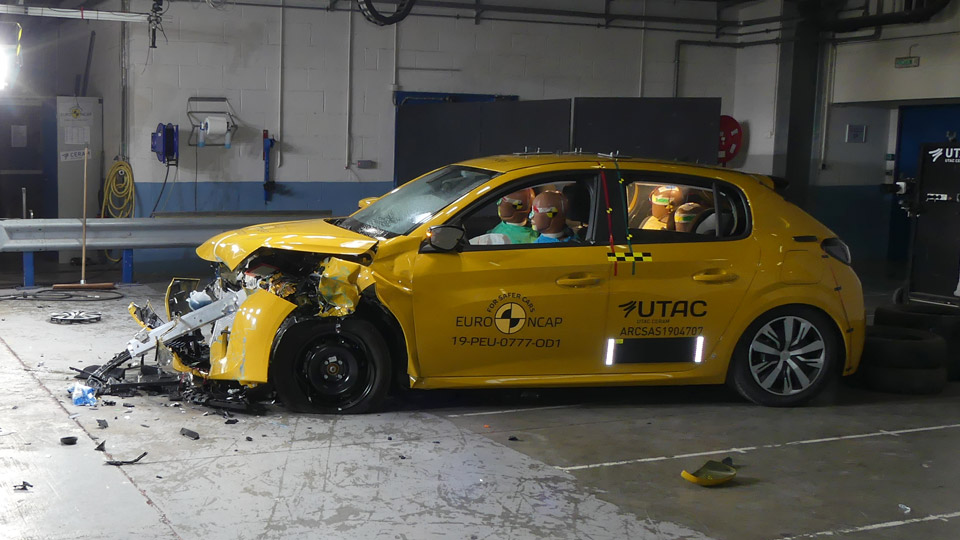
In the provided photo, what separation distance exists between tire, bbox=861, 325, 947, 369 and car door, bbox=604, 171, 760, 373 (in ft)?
5.00

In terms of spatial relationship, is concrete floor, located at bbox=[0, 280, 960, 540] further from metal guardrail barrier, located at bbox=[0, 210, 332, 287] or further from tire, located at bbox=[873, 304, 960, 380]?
metal guardrail barrier, located at bbox=[0, 210, 332, 287]

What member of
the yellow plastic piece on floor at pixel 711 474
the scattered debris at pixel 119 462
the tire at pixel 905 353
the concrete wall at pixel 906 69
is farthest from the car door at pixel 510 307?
the concrete wall at pixel 906 69

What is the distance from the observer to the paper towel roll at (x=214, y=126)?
12.8 meters

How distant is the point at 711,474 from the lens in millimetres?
5477

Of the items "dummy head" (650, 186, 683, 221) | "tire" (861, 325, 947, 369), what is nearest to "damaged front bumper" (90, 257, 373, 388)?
"dummy head" (650, 186, 683, 221)

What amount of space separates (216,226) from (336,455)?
23.6 feet

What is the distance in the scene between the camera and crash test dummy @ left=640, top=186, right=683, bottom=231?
22.4 ft

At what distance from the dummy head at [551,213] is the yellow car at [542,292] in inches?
0.4

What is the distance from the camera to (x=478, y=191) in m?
6.51

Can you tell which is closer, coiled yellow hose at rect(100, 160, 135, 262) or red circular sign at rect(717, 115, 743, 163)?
coiled yellow hose at rect(100, 160, 135, 262)

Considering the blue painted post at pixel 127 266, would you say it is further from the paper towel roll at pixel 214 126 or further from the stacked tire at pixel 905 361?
the stacked tire at pixel 905 361

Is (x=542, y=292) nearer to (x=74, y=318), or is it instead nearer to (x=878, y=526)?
(x=878, y=526)

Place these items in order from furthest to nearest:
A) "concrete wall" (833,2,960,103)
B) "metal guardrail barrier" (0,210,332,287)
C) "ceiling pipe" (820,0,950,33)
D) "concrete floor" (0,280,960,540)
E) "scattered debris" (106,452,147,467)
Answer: "concrete wall" (833,2,960,103) < "ceiling pipe" (820,0,950,33) < "metal guardrail barrier" (0,210,332,287) < "scattered debris" (106,452,147,467) < "concrete floor" (0,280,960,540)

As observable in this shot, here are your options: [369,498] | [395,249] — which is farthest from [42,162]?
[369,498]
